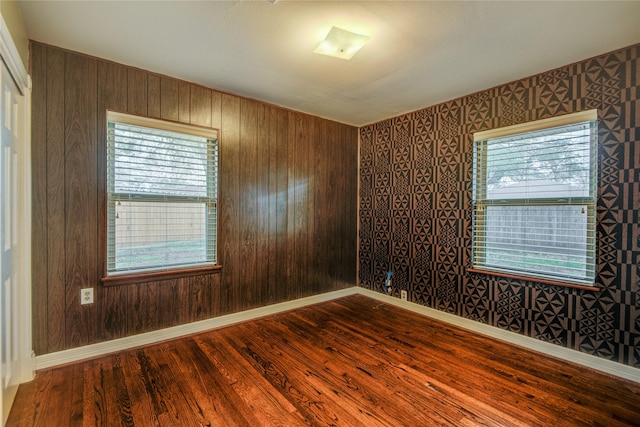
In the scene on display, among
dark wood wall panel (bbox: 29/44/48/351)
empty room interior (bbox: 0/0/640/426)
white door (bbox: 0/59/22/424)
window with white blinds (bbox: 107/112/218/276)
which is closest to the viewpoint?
white door (bbox: 0/59/22/424)

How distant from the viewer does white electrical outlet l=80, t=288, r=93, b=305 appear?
233 cm

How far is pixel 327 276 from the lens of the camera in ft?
13.0

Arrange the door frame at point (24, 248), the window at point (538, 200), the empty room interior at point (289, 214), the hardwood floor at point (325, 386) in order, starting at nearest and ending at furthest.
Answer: the hardwood floor at point (325, 386), the empty room interior at point (289, 214), the door frame at point (24, 248), the window at point (538, 200)

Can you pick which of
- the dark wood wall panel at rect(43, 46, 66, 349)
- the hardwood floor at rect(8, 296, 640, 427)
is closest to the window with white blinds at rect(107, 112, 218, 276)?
the dark wood wall panel at rect(43, 46, 66, 349)

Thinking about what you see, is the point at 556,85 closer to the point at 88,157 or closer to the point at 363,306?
the point at 363,306

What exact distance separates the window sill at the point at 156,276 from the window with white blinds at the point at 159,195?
0.17ft

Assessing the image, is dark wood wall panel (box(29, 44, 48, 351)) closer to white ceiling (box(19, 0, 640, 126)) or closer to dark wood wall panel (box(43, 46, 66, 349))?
dark wood wall panel (box(43, 46, 66, 349))

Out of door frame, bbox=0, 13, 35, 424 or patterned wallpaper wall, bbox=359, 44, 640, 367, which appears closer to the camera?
door frame, bbox=0, 13, 35, 424

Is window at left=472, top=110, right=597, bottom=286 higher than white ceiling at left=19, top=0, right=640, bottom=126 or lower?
lower

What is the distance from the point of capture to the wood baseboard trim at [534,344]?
7.14ft

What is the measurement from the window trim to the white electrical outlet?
109mm

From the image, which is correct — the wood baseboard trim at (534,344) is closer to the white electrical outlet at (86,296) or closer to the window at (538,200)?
the window at (538,200)

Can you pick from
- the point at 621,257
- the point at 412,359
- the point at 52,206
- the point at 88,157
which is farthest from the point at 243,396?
the point at 621,257

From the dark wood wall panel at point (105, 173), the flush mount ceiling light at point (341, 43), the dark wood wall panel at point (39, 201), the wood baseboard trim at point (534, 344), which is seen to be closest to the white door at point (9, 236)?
the dark wood wall panel at point (39, 201)
